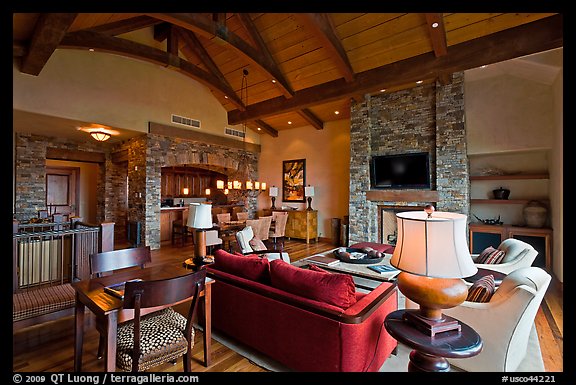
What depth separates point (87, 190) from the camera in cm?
870

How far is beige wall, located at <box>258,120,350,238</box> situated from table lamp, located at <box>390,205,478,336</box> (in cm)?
606

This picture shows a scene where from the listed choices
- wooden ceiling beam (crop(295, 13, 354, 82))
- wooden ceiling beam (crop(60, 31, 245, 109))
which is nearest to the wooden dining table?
wooden ceiling beam (crop(295, 13, 354, 82))

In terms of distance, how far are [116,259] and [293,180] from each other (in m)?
6.51

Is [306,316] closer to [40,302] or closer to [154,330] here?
[154,330]

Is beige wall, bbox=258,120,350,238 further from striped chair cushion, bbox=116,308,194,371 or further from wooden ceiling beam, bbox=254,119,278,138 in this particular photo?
striped chair cushion, bbox=116,308,194,371

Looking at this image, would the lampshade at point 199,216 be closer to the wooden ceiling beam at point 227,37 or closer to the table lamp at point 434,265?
the table lamp at point 434,265

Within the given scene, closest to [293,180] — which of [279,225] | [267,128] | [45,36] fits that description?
[279,225]

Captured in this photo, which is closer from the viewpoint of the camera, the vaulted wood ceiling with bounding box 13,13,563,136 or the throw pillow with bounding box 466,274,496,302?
the throw pillow with bounding box 466,274,496,302

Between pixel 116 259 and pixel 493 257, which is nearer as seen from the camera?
pixel 116 259

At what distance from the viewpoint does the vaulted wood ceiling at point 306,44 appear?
154 inches

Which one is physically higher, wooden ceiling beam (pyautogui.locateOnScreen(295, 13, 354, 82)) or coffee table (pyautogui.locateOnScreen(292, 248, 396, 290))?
wooden ceiling beam (pyautogui.locateOnScreen(295, 13, 354, 82))

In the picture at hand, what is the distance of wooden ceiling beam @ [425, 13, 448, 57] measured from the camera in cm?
390

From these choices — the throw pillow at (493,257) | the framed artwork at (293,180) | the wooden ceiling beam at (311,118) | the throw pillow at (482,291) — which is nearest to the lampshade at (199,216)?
the throw pillow at (482,291)

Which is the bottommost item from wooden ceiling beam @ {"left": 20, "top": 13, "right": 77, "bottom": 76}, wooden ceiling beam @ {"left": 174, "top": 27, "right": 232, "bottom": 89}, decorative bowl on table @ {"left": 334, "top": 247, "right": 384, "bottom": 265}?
decorative bowl on table @ {"left": 334, "top": 247, "right": 384, "bottom": 265}
